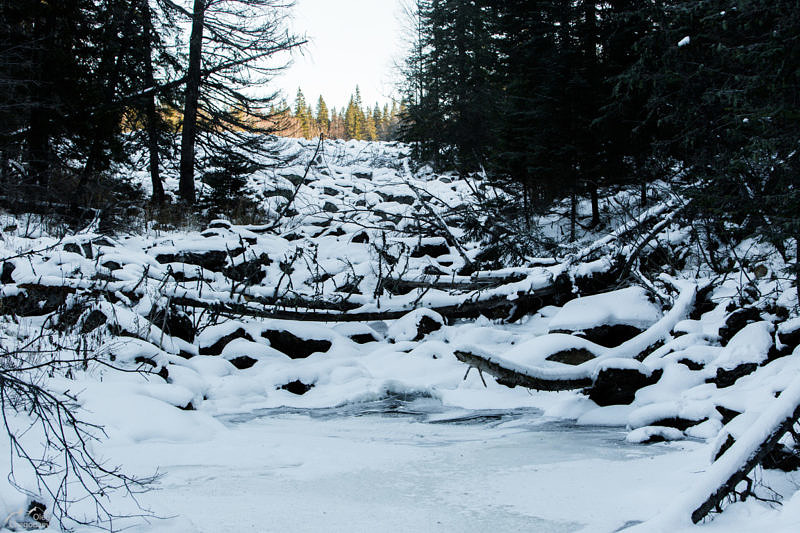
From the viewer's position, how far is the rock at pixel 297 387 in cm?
659

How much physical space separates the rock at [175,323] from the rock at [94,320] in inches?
32.6

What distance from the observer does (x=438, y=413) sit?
18.5 feet

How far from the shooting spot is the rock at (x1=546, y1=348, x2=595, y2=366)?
6320 millimetres

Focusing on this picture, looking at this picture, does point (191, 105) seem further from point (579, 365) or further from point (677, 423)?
point (677, 423)

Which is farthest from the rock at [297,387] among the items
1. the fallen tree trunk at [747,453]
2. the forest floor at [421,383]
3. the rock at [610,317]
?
the fallen tree trunk at [747,453]

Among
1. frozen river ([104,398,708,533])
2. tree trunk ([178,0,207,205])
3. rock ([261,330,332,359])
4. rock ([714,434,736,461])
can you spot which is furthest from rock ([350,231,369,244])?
rock ([714,434,736,461])

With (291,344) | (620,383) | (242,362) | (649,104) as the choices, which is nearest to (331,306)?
(291,344)

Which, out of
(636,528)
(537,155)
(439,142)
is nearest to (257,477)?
(636,528)

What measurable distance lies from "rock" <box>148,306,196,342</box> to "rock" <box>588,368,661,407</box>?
5.04 metres

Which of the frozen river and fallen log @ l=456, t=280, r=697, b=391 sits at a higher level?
fallen log @ l=456, t=280, r=697, b=391

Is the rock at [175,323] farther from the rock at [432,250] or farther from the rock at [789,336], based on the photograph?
the rock at [789,336]

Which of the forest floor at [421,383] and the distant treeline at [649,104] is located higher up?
the distant treeline at [649,104]

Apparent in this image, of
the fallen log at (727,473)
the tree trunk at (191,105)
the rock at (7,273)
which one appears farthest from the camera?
the tree trunk at (191,105)

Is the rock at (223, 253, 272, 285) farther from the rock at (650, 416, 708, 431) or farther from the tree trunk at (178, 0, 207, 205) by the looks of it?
the rock at (650, 416, 708, 431)
